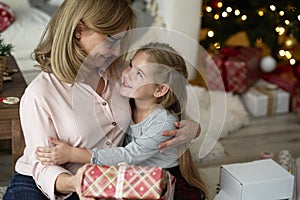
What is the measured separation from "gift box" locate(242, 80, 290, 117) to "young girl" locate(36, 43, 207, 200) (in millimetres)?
1300

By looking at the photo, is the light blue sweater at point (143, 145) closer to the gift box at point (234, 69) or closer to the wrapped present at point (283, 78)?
the gift box at point (234, 69)

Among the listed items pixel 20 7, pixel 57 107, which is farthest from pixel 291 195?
pixel 20 7

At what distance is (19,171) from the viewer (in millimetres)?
1675

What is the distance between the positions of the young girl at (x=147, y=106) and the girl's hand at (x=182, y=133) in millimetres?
17

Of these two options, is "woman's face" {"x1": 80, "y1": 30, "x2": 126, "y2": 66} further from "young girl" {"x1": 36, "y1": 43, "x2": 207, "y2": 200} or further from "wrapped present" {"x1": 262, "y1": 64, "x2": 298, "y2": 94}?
"wrapped present" {"x1": 262, "y1": 64, "x2": 298, "y2": 94}

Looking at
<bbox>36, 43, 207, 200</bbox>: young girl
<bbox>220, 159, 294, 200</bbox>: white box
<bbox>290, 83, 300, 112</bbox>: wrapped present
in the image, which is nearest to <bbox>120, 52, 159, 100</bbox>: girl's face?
<bbox>36, 43, 207, 200</bbox>: young girl

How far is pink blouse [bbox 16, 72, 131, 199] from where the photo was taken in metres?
1.58

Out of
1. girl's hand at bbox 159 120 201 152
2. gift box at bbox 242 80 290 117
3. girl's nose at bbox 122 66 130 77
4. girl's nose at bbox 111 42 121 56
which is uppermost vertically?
girl's nose at bbox 111 42 121 56

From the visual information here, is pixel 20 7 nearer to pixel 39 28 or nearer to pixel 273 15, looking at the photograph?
pixel 39 28

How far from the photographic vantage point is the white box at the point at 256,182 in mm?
1743

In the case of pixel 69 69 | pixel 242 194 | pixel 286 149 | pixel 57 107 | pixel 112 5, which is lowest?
pixel 286 149

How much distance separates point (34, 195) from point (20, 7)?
1636 mm

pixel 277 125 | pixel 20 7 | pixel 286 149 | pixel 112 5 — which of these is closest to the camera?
pixel 112 5

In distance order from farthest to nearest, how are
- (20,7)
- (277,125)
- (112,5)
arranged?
(20,7) → (277,125) → (112,5)
